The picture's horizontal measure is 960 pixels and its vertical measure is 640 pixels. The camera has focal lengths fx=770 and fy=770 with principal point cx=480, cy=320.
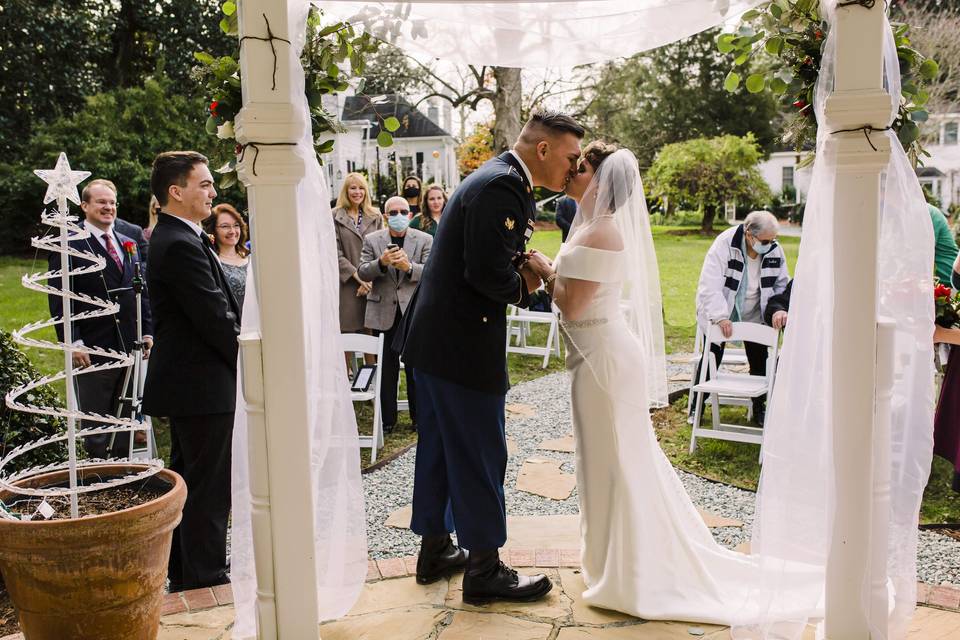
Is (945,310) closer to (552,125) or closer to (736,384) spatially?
(736,384)

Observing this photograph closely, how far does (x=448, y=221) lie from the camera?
138 inches

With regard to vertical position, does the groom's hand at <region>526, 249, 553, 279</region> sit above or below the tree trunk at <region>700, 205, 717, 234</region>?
below

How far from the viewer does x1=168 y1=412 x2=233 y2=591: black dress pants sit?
382 centimetres

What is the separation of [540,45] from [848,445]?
2.42m

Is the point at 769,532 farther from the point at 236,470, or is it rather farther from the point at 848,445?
the point at 236,470

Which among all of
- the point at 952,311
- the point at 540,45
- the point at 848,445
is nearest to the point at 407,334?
the point at 540,45

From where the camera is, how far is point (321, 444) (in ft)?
10.0

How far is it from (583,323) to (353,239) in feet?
14.0

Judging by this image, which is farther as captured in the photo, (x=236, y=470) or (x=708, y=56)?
(x=708, y=56)

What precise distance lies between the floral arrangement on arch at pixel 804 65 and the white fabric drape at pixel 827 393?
0.64 feet

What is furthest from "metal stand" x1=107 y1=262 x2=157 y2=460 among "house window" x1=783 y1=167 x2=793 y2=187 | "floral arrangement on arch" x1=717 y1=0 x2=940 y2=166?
"house window" x1=783 y1=167 x2=793 y2=187

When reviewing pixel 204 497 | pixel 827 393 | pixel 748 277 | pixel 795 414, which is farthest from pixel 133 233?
pixel 827 393

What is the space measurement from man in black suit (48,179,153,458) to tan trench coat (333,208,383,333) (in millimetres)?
1770

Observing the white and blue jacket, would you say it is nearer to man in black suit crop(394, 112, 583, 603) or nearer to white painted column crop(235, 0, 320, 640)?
man in black suit crop(394, 112, 583, 603)
